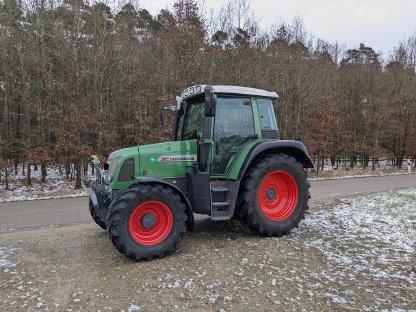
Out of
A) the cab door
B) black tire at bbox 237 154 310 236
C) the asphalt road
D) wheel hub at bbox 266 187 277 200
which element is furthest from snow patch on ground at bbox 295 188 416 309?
the asphalt road

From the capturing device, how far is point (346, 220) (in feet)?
23.0

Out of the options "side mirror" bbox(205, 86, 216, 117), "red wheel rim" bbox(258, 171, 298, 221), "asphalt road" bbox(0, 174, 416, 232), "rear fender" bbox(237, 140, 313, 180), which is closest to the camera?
"side mirror" bbox(205, 86, 216, 117)

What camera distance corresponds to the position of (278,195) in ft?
20.4

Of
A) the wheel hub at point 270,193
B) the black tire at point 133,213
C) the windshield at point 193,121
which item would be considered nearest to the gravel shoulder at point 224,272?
the black tire at point 133,213

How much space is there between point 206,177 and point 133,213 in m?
1.26

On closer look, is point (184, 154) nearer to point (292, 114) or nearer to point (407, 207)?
point (407, 207)

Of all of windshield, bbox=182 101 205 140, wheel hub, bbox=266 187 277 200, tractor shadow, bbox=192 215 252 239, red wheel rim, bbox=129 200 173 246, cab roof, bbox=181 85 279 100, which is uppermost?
cab roof, bbox=181 85 279 100

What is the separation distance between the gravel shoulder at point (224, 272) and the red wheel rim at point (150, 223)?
0.33 metres

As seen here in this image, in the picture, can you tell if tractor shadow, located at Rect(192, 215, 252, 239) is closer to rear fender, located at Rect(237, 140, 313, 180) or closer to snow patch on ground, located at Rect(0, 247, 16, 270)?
rear fender, located at Rect(237, 140, 313, 180)

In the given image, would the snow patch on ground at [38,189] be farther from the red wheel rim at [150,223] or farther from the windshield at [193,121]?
the red wheel rim at [150,223]

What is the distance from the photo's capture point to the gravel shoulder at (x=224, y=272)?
3.85 metres

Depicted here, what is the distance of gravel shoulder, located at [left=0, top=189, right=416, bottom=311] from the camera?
385 centimetres

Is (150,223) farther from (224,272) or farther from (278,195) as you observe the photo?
(278,195)

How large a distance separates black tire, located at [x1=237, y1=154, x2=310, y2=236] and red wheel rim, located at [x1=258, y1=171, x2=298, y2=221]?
1.0 inches
